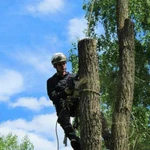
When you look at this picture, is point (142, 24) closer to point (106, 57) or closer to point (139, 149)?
point (106, 57)

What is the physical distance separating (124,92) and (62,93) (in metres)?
0.70

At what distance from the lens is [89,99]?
4488mm

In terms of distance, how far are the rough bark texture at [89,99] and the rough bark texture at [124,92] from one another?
655 mm

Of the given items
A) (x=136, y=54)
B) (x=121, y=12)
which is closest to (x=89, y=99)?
(x=121, y=12)

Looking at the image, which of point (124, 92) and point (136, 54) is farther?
point (136, 54)

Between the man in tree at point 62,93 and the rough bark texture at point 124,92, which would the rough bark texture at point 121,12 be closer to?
the rough bark texture at point 124,92

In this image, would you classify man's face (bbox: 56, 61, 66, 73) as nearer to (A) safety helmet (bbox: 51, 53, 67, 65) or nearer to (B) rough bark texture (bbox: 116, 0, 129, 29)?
(A) safety helmet (bbox: 51, 53, 67, 65)

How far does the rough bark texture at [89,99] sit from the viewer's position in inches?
171

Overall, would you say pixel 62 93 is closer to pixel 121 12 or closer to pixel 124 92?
pixel 124 92

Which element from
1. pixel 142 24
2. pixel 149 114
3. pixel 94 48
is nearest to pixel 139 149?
pixel 149 114

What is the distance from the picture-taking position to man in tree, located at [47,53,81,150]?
5016 mm

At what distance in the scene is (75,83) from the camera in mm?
4727

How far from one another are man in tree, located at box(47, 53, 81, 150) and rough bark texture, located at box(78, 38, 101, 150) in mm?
473

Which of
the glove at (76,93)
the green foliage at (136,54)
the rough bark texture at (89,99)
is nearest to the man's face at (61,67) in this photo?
the glove at (76,93)
